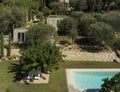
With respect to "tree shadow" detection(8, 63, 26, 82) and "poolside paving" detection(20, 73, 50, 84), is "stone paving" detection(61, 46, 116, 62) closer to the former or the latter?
"tree shadow" detection(8, 63, 26, 82)

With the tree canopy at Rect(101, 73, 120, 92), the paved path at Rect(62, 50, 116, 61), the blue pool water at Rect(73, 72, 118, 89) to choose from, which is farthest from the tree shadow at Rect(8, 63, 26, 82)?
the tree canopy at Rect(101, 73, 120, 92)

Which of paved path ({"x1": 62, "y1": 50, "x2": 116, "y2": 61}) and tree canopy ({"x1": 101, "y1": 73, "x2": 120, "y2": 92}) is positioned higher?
tree canopy ({"x1": 101, "y1": 73, "x2": 120, "y2": 92})

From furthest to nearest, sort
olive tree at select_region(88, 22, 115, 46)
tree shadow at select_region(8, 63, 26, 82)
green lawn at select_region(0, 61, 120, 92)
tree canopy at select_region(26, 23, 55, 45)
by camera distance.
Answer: olive tree at select_region(88, 22, 115, 46), tree canopy at select_region(26, 23, 55, 45), tree shadow at select_region(8, 63, 26, 82), green lawn at select_region(0, 61, 120, 92)

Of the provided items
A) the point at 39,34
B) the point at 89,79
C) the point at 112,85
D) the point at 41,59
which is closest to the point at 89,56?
the point at 89,79

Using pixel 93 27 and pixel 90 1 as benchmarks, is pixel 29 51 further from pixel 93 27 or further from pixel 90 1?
pixel 90 1

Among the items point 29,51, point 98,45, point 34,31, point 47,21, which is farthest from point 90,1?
point 29,51

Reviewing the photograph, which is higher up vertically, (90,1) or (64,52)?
(90,1)

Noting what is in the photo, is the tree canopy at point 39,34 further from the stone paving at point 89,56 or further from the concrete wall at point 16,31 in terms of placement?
the stone paving at point 89,56
